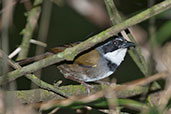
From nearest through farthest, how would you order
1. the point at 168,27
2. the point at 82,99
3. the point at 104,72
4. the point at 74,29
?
the point at 82,99
the point at 168,27
the point at 104,72
the point at 74,29

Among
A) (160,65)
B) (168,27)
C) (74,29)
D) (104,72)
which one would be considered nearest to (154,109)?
(168,27)

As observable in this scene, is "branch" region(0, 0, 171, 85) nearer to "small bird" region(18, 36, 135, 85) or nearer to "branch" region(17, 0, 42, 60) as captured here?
"small bird" region(18, 36, 135, 85)

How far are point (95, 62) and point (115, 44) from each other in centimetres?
33

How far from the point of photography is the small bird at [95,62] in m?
3.82

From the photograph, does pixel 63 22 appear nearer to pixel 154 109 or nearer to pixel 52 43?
pixel 52 43

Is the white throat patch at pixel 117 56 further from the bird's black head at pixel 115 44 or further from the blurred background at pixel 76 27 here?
the blurred background at pixel 76 27

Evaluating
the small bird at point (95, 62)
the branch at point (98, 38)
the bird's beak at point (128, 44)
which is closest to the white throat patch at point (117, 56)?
the small bird at point (95, 62)

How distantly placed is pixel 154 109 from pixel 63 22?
4086 millimetres

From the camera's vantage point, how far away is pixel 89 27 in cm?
580

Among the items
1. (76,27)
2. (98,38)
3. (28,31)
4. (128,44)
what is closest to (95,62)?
(128,44)

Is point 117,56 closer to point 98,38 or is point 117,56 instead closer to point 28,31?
point 28,31

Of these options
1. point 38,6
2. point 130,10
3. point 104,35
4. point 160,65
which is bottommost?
point 160,65

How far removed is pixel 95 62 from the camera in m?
3.94

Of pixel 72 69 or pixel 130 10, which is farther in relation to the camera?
pixel 130 10
